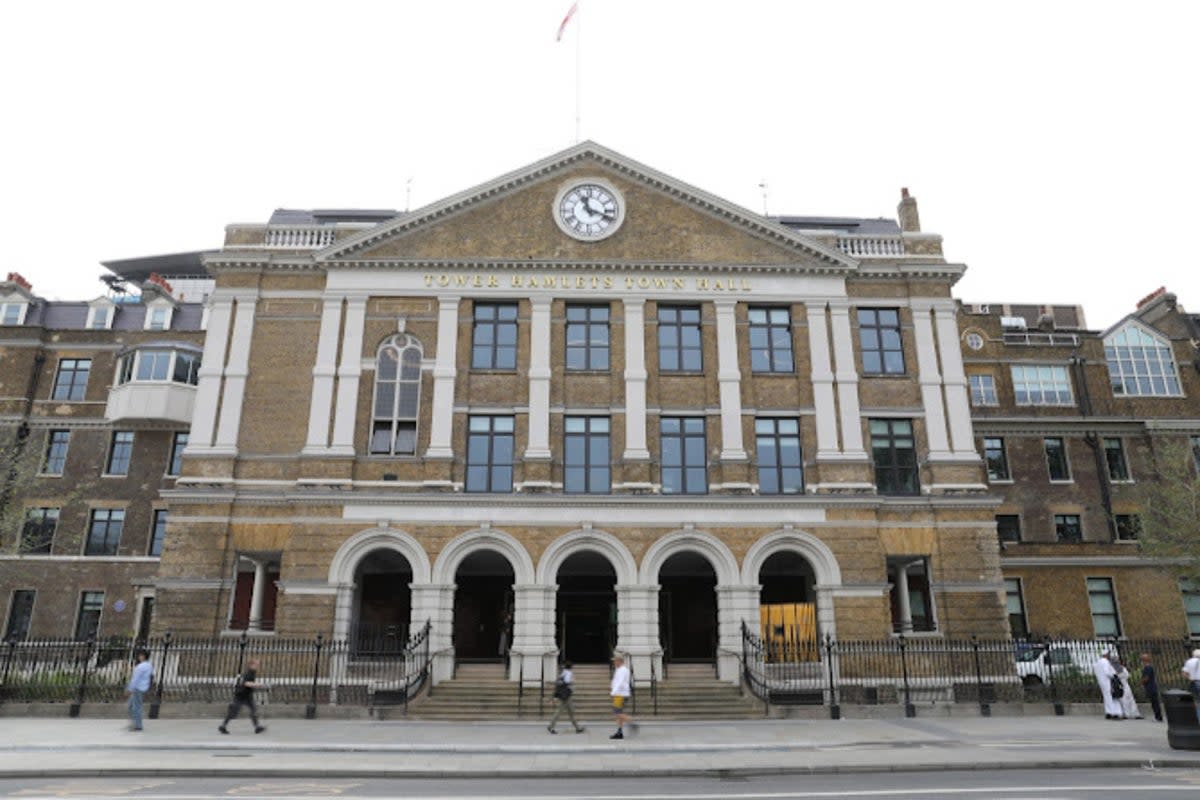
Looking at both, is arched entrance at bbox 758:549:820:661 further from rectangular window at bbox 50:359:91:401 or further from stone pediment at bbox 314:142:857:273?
rectangular window at bbox 50:359:91:401

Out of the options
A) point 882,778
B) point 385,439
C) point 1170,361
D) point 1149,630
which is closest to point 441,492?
point 385,439

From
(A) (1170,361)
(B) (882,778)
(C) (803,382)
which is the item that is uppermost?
(A) (1170,361)

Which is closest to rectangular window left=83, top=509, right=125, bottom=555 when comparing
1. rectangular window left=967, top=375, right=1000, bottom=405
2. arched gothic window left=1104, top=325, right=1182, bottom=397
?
rectangular window left=967, top=375, right=1000, bottom=405

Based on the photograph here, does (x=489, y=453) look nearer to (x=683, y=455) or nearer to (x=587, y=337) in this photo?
(x=587, y=337)

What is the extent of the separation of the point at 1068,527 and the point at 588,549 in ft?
80.2

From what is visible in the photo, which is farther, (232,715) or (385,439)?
(385,439)

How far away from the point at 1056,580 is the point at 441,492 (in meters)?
27.0

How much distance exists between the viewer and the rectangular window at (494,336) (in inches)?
1058

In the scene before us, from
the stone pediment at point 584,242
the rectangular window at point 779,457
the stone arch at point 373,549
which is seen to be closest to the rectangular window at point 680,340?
the stone pediment at point 584,242

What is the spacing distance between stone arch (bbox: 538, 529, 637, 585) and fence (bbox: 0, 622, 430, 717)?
3.95 m

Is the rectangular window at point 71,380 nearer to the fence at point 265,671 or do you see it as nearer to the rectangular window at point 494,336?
the fence at point 265,671

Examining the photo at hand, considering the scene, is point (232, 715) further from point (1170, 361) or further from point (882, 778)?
point (1170, 361)

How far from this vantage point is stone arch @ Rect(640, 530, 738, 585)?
24.4 m

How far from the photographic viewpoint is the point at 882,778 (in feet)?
42.2
